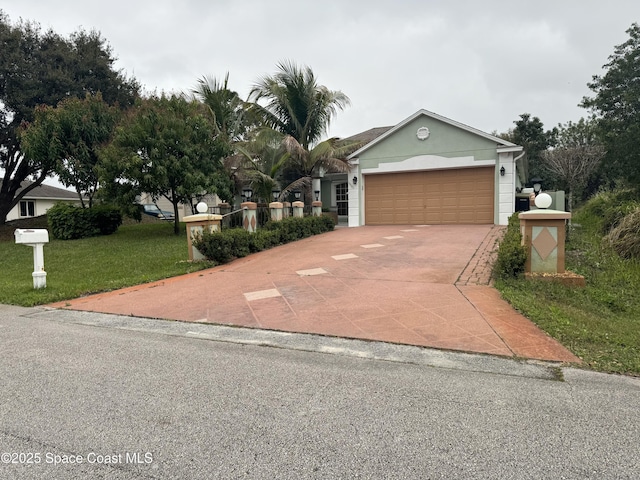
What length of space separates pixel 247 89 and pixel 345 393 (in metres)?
16.4

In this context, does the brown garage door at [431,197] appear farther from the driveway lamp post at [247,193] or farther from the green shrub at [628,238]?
the green shrub at [628,238]

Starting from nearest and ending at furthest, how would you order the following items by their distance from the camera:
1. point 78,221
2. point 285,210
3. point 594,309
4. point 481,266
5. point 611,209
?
point 594,309 < point 481,266 < point 611,209 < point 285,210 < point 78,221

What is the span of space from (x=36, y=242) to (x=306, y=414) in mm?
6378

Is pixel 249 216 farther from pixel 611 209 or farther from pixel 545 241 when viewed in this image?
pixel 611 209

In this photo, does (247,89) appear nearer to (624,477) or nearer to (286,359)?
(286,359)

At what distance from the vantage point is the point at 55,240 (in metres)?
15.0

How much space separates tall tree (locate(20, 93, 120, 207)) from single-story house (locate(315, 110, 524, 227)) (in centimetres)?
1004

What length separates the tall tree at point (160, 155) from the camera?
13156 mm

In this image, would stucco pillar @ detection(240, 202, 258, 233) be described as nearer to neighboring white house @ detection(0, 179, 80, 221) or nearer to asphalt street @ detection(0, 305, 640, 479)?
asphalt street @ detection(0, 305, 640, 479)

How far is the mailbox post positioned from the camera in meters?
6.72

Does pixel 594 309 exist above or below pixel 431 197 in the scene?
below

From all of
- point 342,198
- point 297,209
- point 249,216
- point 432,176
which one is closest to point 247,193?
point 297,209

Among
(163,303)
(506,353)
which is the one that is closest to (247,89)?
(163,303)

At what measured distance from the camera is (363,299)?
5609 millimetres
